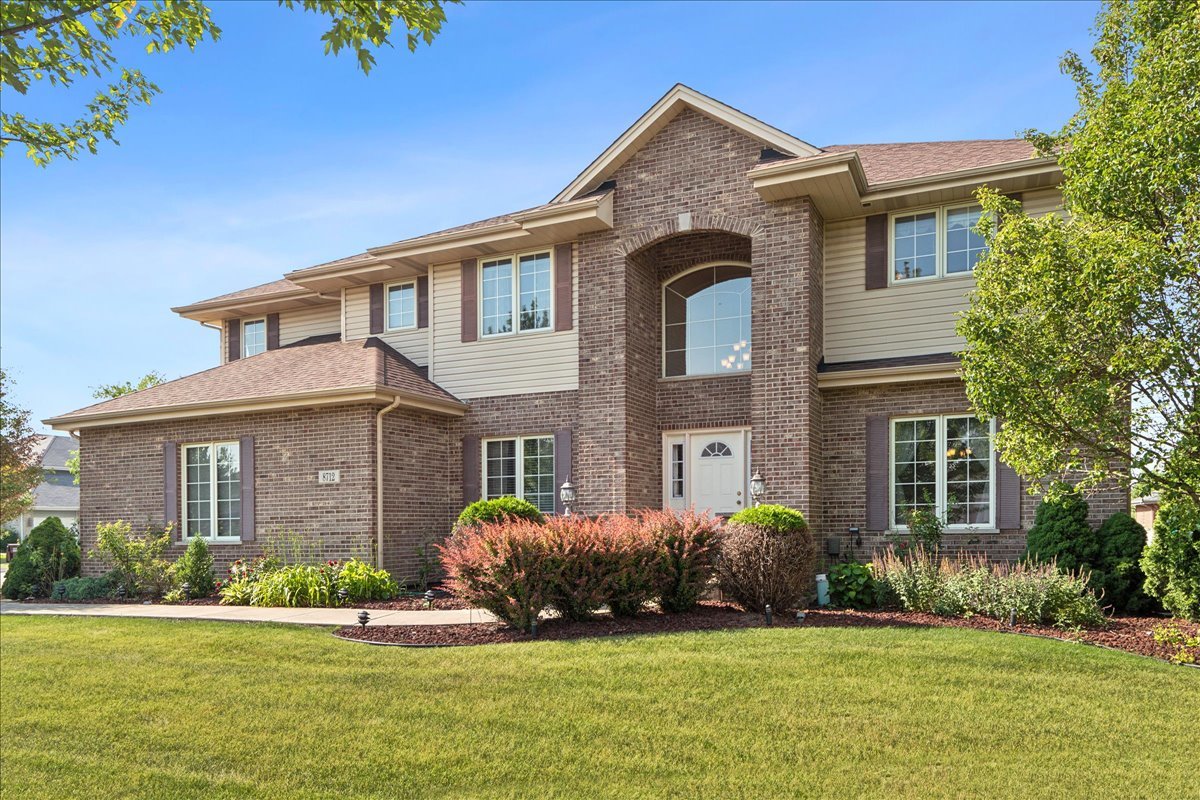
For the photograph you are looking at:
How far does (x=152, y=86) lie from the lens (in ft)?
23.3

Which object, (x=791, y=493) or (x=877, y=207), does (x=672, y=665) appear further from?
(x=877, y=207)

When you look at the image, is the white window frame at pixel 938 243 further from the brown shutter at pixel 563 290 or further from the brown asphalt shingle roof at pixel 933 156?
the brown shutter at pixel 563 290

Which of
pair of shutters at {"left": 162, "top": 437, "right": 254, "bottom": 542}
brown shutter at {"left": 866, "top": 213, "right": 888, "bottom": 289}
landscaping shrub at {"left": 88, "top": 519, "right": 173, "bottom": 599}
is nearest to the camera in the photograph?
brown shutter at {"left": 866, "top": 213, "right": 888, "bottom": 289}

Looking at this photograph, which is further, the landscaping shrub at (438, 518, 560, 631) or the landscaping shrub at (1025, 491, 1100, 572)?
the landscaping shrub at (1025, 491, 1100, 572)

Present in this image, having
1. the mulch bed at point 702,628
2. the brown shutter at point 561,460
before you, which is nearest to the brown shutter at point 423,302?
the brown shutter at point 561,460

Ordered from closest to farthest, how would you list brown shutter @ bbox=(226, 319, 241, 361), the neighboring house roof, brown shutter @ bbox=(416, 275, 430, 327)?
the neighboring house roof < brown shutter @ bbox=(416, 275, 430, 327) < brown shutter @ bbox=(226, 319, 241, 361)

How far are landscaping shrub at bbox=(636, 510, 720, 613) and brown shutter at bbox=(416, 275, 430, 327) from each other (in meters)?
7.95

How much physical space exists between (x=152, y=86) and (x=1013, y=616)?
33.1 feet

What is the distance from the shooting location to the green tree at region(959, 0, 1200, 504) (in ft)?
24.7

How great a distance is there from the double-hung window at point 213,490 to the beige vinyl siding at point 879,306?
1061 centimetres

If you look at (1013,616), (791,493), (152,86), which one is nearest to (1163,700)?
(1013,616)

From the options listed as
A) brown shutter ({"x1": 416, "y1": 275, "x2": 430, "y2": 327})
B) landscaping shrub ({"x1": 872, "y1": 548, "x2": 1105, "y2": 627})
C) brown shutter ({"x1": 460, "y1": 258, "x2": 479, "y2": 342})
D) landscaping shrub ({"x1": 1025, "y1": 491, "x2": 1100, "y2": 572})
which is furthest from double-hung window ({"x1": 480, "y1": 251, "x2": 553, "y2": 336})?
landscaping shrub ({"x1": 1025, "y1": 491, "x2": 1100, "y2": 572})

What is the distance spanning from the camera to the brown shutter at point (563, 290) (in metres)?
14.5

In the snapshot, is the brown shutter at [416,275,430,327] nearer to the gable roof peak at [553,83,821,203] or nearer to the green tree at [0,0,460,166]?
the gable roof peak at [553,83,821,203]
